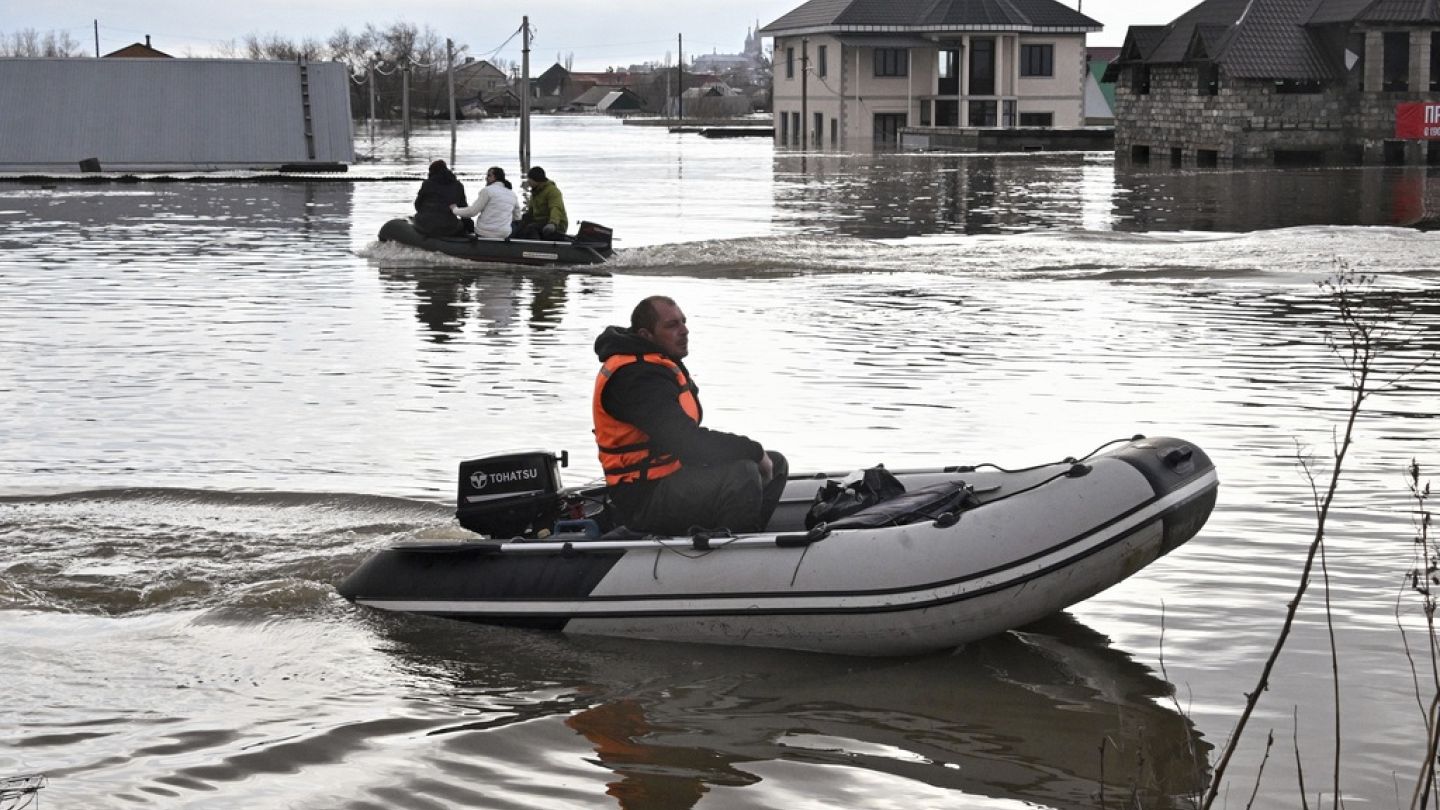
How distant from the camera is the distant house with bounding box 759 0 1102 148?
75.9 m

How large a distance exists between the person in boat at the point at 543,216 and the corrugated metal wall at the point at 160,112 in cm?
2792

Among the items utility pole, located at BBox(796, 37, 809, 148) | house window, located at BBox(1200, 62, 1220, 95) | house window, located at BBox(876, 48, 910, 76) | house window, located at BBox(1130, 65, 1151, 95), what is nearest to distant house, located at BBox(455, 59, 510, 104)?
utility pole, located at BBox(796, 37, 809, 148)

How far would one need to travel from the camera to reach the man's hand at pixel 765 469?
762cm

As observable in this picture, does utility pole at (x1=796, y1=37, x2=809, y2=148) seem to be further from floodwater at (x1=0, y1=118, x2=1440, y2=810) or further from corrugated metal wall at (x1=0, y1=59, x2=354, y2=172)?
floodwater at (x1=0, y1=118, x2=1440, y2=810)

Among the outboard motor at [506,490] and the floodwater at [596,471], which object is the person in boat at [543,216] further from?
the outboard motor at [506,490]

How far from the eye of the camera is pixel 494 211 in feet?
77.2

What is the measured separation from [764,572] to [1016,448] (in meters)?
4.29

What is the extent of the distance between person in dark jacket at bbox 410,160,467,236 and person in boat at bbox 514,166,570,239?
91cm

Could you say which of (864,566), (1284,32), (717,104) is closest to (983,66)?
(1284,32)

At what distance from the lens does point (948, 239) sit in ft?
93.1

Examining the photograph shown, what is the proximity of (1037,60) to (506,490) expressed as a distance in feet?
237

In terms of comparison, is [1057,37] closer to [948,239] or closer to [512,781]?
[948,239]

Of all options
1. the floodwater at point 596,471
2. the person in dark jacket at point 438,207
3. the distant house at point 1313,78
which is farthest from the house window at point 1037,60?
the person in dark jacket at point 438,207

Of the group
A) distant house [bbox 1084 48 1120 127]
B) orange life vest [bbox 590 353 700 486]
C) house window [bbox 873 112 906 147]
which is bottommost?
orange life vest [bbox 590 353 700 486]
